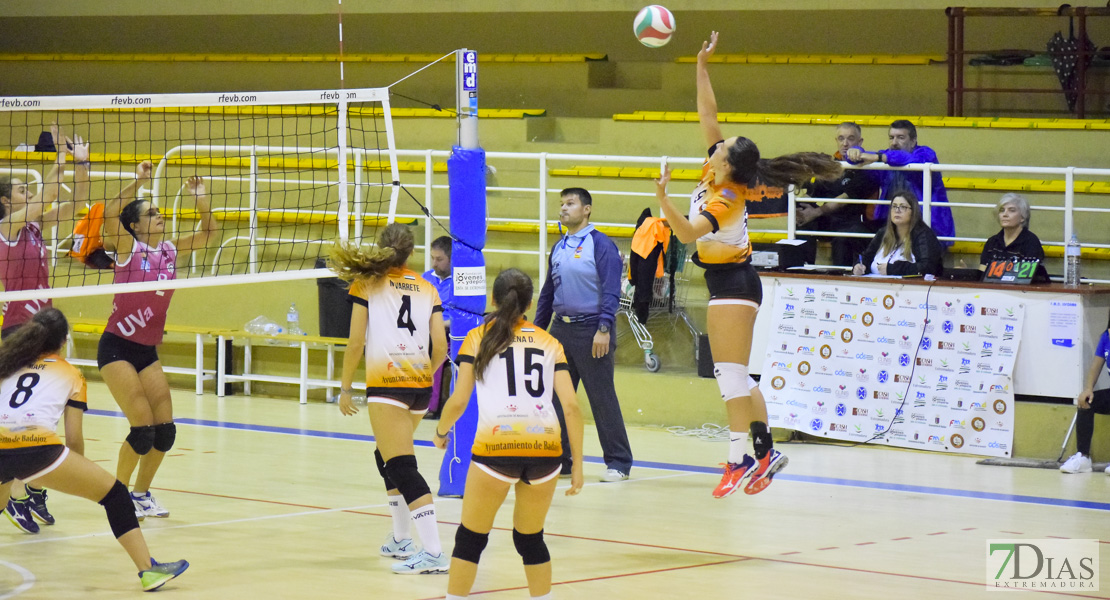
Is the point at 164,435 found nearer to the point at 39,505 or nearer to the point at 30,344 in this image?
the point at 39,505

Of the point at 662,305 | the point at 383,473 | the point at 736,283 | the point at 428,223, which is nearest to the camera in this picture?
the point at 383,473

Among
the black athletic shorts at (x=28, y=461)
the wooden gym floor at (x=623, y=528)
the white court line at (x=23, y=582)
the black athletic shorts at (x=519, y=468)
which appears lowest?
the white court line at (x=23, y=582)

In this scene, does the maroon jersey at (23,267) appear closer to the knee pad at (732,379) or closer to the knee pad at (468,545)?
the knee pad at (468,545)

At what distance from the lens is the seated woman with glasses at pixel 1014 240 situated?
33.0 feet

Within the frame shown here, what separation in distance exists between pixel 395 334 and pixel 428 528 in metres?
0.95

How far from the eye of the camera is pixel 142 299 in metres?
7.60

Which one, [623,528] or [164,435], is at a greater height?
[164,435]

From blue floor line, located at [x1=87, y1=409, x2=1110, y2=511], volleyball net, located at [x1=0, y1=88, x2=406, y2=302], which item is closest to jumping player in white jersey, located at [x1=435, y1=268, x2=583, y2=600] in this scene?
blue floor line, located at [x1=87, y1=409, x2=1110, y2=511]

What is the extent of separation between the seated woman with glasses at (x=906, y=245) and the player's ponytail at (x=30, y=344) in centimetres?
664

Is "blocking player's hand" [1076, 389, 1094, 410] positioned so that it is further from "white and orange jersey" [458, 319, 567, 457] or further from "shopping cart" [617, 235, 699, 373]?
"white and orange jersey" [458, 319, 567, 457]

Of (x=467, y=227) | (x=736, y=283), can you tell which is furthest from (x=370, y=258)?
(x=736, y=283)

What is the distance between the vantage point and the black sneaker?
759 cm

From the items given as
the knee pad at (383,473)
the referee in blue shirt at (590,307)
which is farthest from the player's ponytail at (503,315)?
the referee in blue shirt at (590,307)

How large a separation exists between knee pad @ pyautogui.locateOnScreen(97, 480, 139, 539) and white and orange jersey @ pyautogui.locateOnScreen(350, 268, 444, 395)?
1236mm
